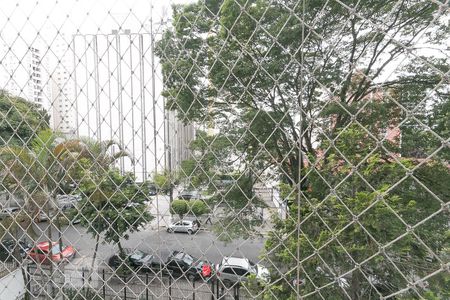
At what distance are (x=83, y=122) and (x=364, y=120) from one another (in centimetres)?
152

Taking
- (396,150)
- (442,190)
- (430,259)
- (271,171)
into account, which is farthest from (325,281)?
(396,150)

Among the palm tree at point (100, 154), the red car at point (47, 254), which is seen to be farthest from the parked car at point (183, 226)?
the red car at point (47, 254)

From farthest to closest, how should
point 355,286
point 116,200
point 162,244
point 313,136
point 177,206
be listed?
1. point 116,200
2. point 313,136
3. point 177,206
4. point 355,286
5. point 162,244

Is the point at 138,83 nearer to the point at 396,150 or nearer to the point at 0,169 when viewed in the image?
the point at 0,169

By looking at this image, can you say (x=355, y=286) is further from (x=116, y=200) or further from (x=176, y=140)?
(x=116, y=200)

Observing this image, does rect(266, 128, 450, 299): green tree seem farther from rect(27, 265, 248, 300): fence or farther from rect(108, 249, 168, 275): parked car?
rect(108, 249, 168, 275): parked car

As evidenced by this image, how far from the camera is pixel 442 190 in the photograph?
5.20ft

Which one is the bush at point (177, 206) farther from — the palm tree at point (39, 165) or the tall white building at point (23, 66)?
the tall white building at point (23, 66)

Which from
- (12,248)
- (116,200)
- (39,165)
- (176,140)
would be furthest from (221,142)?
(12,248)

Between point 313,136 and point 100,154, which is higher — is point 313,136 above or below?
above

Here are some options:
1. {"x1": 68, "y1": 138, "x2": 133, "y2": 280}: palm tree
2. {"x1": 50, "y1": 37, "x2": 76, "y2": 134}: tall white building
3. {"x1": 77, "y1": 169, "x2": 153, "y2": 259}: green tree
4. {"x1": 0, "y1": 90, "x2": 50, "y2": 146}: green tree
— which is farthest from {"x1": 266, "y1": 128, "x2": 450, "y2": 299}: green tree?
{"x1": 0, "y1": 90, "x2": 50, "y2": 146}: green tree

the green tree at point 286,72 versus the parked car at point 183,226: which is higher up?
the green tree at point 286,72

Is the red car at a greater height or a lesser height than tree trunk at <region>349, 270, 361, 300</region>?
lesser

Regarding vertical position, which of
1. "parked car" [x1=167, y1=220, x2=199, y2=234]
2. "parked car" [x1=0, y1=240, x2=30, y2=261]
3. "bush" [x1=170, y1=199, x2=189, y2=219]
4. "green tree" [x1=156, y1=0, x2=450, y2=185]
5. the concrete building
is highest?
"green tree" [x1=156, y1=0, x2=450, y2=185]
